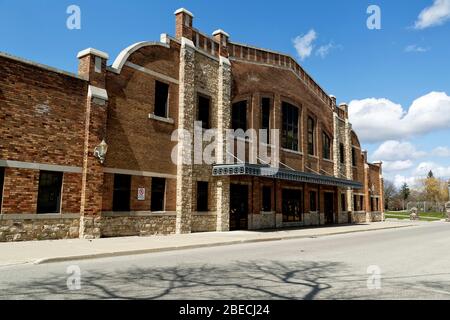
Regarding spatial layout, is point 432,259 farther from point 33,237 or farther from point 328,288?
point 33,237

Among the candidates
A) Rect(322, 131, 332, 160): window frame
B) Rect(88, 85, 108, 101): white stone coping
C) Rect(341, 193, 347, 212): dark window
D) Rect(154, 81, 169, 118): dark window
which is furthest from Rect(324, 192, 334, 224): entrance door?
Rect(88, 85, 108, 101): white stone coping

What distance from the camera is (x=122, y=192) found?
57.3 ft

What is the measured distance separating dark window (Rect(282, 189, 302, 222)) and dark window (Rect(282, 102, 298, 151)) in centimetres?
324

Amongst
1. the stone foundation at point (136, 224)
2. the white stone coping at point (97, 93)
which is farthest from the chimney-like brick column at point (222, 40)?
the stone foundation at point (136, 224)

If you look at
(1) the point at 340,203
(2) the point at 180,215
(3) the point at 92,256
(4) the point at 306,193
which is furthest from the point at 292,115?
(3) the point at 92,256

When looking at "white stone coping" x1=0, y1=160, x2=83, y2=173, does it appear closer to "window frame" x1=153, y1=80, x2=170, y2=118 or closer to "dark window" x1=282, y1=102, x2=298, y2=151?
"window frame" x1=153, y1=80, x2=170, y2=118

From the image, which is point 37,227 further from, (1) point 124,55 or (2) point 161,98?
(2) point 161,98

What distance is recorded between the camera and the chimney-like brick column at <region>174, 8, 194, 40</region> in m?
21.0

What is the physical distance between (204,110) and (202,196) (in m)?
4.75

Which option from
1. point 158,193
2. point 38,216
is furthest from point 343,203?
point 38,216

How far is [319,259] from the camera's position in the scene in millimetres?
11211

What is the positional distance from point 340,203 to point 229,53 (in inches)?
702

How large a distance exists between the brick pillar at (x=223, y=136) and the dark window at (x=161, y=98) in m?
3.69

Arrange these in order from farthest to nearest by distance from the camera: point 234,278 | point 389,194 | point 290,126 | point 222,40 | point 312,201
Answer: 1. point 389,194
2. point 312,201
3. point 290,126
4. point 222,40
5. point 234,278
